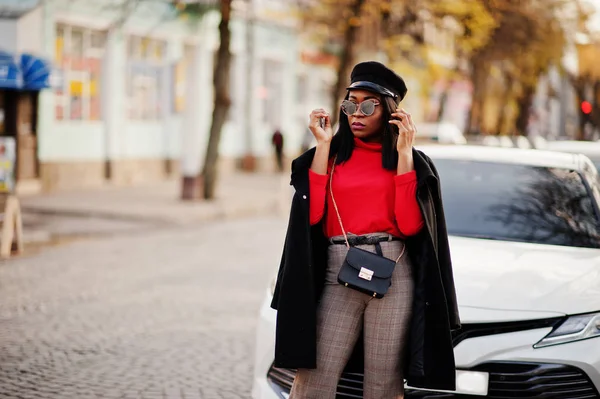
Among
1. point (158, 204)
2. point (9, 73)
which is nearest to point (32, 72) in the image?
point (9, 73)

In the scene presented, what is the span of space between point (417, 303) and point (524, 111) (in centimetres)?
4178

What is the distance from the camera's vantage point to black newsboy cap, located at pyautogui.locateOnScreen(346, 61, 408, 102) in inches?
161

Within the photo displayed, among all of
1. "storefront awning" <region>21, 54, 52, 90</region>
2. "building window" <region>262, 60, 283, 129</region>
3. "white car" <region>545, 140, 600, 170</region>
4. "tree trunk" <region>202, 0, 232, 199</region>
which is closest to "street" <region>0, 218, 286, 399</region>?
"white car" <region>545, 140, 600, 170</region>

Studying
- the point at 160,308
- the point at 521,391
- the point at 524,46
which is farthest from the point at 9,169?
the point at 524,46

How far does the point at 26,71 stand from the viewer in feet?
72.3

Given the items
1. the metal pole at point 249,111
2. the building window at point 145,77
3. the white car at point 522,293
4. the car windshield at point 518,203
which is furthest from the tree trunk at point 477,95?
the white car at point 522,293

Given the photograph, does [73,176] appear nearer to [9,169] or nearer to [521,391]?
[9,169]

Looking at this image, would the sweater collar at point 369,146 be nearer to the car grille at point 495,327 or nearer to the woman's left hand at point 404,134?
the woman's left hand at point 404,134

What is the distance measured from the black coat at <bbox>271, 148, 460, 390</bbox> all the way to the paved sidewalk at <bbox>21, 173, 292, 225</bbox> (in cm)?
1505

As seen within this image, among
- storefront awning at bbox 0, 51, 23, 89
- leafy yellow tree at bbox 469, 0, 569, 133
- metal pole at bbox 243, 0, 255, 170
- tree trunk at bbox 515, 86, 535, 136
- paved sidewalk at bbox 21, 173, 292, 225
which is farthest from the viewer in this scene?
tree trunk at bbox 515, 86, 535, 136

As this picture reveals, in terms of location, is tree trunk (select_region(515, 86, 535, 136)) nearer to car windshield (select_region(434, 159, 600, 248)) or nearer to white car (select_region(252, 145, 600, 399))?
car windshield (select_region(434, 159, 600, 248))

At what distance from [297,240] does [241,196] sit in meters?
20.6

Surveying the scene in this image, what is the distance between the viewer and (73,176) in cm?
2452

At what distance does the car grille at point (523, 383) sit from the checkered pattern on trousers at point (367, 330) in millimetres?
763
